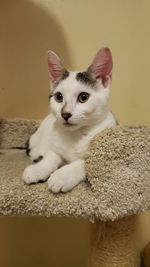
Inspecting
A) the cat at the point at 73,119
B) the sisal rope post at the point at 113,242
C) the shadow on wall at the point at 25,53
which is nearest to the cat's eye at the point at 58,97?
the cat at the point at 73,119

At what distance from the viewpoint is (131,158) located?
816 mm

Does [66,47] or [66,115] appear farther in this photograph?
[66,47]

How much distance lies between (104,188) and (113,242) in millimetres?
216

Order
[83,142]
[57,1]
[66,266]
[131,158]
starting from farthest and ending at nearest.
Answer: [66,266], [57,1], [83,142], [131,158]

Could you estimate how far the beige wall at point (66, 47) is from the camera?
54.1 inches

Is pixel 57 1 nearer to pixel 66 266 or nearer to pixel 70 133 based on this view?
pixel 70 133

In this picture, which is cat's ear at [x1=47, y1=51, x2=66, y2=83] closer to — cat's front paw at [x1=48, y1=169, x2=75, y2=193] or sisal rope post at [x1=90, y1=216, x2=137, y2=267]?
cat's front paw at [x1=48, y1=169, x2=75, y2=193]

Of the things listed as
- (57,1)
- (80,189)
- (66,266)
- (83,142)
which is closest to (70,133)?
(83,142)

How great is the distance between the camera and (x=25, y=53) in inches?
54.4

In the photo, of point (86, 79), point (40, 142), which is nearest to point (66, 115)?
point (86, 79)

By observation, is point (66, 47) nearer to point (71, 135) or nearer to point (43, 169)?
point (71, 135)

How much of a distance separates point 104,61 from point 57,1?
597 mm

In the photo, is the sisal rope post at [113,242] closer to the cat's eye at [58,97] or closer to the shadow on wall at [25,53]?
the cat's eye at [58,97]

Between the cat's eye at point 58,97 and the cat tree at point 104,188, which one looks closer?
the cat tree at point 104,188
